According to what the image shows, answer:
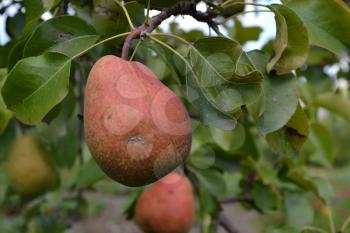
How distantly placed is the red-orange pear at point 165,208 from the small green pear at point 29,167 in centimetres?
30

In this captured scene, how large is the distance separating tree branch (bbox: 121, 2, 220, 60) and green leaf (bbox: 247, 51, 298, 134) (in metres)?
0.08

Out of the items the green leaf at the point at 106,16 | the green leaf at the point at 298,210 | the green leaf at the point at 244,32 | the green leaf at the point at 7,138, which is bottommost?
the green leaf at the point at 298,210

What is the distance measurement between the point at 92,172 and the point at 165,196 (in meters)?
0.22

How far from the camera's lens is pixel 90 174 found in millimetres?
1392

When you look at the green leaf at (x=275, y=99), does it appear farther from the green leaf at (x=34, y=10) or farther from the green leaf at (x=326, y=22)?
the green leaf at (x=34, y=10)

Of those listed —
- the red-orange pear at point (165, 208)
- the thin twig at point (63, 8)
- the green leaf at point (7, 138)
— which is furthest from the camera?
the green leaf at point (7, 138)

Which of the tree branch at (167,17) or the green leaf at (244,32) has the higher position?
the tree branch at (167,17)

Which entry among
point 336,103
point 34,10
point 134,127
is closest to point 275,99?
point 134,127

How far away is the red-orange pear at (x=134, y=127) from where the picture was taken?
1.93ft

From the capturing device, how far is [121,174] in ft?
1.97

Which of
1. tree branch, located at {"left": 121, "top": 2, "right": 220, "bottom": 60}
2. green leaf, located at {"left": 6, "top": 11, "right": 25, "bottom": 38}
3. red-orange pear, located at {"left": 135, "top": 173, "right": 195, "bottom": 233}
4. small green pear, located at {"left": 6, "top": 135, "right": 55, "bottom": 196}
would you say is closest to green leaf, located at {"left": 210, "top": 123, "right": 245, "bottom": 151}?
red-orange pear, located at {"left": 135, "top": 173, "right": 195, "bottom": 233}

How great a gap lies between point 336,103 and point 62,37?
A: 81 centimetres

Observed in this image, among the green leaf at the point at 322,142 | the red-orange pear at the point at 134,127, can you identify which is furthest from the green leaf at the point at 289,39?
the green leaf at the point at 322,142

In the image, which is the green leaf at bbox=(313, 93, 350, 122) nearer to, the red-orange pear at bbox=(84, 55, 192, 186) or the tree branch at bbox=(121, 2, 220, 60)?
the tree branch at bbox=(121, 2, 220, 60)
